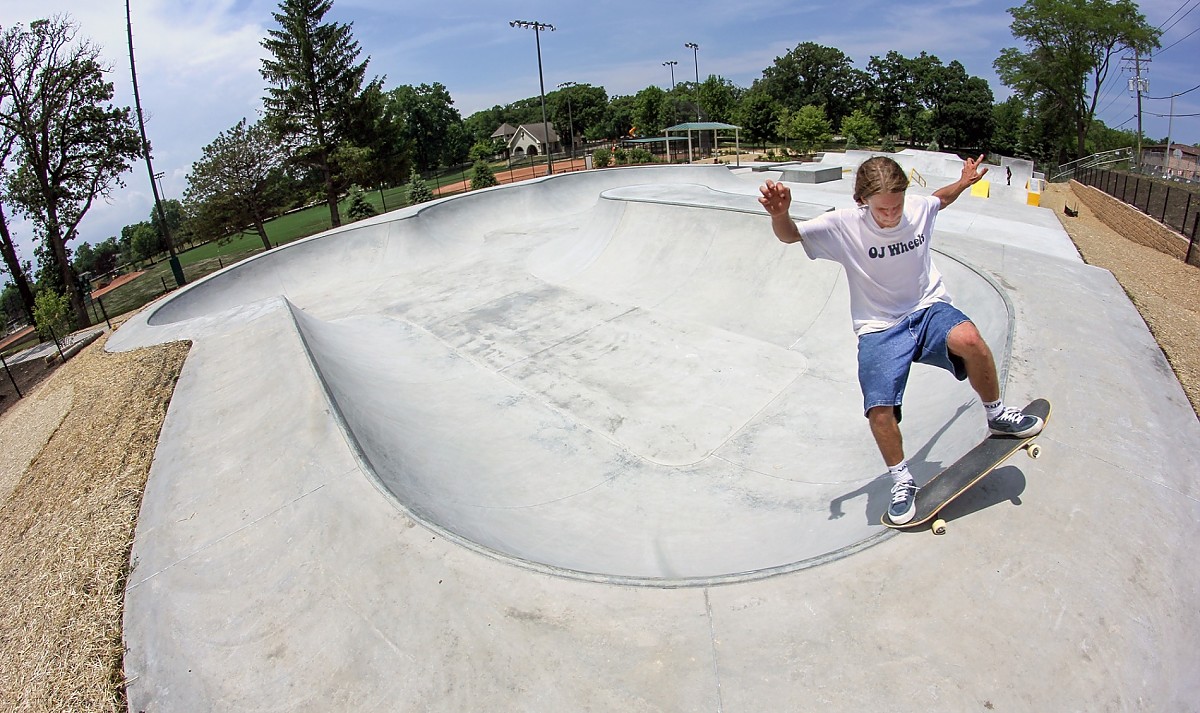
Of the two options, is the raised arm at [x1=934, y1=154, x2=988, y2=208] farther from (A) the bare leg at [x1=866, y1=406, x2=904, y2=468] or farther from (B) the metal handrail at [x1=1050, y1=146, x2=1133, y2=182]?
(B) the metal handrail at [x1=1050, y1=146, x2=1133, y2=182]

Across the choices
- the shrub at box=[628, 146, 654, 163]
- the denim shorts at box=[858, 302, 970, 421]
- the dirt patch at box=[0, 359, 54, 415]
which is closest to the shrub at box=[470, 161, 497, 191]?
the shrub at box=[628, 146, 654, 163]

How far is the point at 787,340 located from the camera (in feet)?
28.5

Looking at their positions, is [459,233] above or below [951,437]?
above

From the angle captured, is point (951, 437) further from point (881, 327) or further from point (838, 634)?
point (838, 634)

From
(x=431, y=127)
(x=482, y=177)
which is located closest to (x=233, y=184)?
(x=482, y=177)

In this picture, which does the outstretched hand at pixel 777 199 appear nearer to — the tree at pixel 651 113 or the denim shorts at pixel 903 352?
the denim shorts at pixel 903 352

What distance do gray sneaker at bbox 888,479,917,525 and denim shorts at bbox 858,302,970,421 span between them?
1.30 feet

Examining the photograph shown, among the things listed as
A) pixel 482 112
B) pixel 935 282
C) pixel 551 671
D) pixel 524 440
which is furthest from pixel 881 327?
pixel 482 112

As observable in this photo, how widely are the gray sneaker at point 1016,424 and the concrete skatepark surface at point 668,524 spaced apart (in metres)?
0.33

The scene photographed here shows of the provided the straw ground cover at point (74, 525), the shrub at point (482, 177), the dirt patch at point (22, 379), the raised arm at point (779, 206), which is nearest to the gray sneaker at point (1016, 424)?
the raised arm at point (779, 206)

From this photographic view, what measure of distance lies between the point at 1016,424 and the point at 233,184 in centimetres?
3317

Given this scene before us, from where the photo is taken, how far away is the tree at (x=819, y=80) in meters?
78.1

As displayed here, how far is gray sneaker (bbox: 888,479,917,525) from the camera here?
299 centimetres

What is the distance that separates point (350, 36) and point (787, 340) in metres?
32.3
